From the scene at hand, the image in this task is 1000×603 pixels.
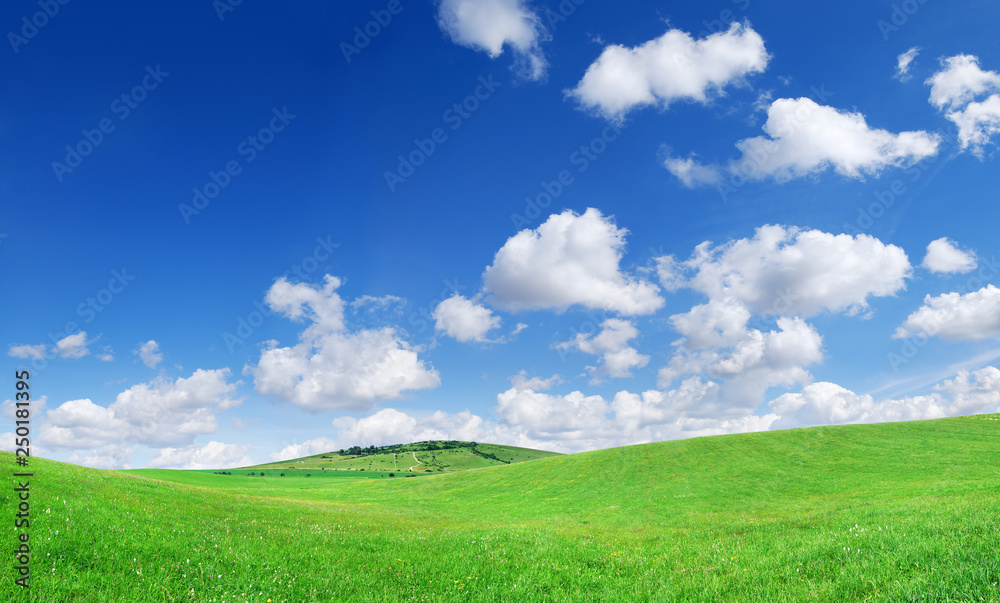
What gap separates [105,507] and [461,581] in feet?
37.9

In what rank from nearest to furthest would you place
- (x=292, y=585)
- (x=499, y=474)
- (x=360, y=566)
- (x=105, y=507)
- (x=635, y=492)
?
(x=292, y=585) < (x=360, y=566) < (x=105, y=507) < (x=635, y=492) < (x=499, y=474)

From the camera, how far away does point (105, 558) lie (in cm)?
980

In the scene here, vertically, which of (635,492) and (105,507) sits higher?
(105,507)

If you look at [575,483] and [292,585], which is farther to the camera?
[575,483]

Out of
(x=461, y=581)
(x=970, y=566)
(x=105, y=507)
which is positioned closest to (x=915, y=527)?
(x=970, y=566)

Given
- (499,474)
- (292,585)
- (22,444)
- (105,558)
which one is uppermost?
(22,444)

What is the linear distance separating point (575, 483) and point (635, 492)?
12.2 metres

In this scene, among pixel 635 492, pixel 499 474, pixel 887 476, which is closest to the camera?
pixel 887 476

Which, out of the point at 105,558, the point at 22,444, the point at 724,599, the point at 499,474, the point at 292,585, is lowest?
the point at 499,474

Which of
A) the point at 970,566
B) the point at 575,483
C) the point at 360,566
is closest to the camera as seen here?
the point at 970,566

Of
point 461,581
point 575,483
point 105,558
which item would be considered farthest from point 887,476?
point 105,558

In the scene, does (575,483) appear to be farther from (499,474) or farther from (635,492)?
(499,474)

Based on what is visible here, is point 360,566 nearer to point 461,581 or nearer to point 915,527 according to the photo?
point 461,581

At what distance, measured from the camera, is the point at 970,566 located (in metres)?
7.55
